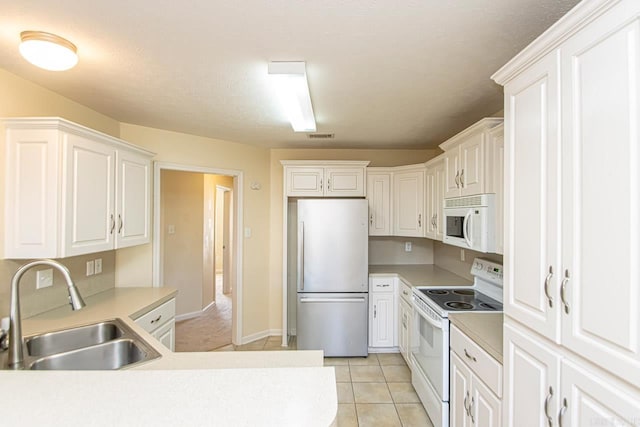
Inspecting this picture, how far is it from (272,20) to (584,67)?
3.99ft

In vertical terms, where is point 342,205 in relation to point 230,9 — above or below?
below

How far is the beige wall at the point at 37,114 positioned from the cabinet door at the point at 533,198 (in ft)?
9.22

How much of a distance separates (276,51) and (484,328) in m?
1.99

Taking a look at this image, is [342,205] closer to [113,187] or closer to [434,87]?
[434,87]

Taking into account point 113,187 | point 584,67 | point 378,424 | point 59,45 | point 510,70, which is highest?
point 59,45

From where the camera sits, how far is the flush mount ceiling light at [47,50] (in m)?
1.48

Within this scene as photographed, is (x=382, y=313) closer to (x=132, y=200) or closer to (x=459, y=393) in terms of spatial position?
(x=459, y=393)

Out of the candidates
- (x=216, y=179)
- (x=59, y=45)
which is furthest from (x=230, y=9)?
(x=216, y=179)

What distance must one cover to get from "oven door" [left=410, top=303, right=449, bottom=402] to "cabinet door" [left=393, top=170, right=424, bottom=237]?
3.57 ft

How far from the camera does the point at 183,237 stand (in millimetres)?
4531

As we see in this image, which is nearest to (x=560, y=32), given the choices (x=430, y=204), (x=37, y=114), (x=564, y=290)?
(x=564, y=290)

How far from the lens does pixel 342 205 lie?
3.39 meters

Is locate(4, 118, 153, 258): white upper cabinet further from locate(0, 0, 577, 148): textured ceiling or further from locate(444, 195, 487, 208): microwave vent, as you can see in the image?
locate(444, 195, 487, 208): microwave vent

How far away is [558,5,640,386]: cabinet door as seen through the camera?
83 cm
